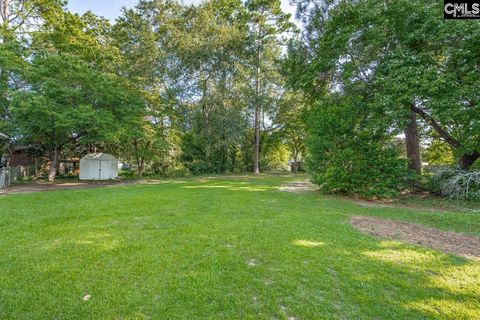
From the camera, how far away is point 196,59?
19.8 metres

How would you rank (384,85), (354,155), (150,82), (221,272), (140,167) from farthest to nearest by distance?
(150,82), (140,167), (354,155), (384,85), (221,272)

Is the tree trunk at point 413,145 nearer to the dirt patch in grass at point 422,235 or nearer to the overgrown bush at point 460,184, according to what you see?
the overgrown bush at point 460,184

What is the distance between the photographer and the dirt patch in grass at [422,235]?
412 centimetres

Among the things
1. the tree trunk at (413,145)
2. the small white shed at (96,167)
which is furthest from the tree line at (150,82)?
the tree trunk at (413,145)

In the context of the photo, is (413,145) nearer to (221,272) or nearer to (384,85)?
(384,85)

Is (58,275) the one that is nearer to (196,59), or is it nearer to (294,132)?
(196,59)

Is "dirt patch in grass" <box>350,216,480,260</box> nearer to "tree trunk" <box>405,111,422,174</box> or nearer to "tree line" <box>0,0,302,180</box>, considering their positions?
"tree trunk" <box>405,111,422,174</box>

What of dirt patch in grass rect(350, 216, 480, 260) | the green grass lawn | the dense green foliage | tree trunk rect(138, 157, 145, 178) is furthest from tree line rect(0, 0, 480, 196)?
the green grass lawn

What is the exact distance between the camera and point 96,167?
52.5ft

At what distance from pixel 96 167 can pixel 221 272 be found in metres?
15.7

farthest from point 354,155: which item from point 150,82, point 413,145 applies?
point 150,82

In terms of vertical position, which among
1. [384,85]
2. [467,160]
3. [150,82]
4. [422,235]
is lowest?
[422,235]

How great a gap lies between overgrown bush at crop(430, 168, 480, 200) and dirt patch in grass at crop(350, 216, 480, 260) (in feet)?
16.0

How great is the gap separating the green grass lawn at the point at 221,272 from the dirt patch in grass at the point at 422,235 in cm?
40
